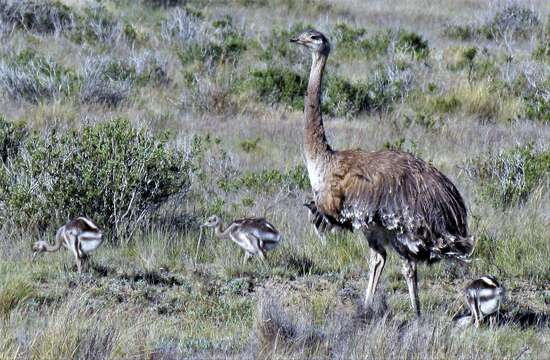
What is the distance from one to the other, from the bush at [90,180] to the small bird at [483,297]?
337 centimetres

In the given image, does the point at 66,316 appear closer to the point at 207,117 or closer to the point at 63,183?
the point at 63,183

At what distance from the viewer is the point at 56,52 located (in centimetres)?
1753

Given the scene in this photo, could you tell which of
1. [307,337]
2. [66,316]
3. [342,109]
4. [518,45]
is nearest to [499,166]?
[342,109]

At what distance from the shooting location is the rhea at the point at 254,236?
8266 millimetres

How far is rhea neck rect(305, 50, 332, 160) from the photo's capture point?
7285 millimetres

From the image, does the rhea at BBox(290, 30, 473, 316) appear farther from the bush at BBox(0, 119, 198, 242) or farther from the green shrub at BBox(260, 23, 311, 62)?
the green shrub at BBox(260, 23, 311, 62)

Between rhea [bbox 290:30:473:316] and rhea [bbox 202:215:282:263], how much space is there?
3.82 feet

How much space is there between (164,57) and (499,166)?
8.02m

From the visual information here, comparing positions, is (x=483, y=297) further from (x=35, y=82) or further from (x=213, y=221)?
(x=35, y=82)

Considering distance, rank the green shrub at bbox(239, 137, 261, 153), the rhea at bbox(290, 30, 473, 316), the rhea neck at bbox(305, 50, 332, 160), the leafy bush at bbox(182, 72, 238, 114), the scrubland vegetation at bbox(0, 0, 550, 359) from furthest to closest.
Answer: the leafy bush at bbox(182, 72, 238, 114), the green shrub at bbox(239, 137, 261, 153), the rhea neck at bbox(305, 50, 332, 160), the rhea at bbox(290, 30, 473, 316), the scrubland vegetation at bbox(0, 0, 550, 359)

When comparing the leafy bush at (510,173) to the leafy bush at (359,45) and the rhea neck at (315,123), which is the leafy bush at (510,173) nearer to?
the rhea neck at (315,123)

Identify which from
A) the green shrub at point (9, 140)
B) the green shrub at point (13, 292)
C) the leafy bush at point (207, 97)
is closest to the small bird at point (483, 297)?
the green shrub at point (13, 292)

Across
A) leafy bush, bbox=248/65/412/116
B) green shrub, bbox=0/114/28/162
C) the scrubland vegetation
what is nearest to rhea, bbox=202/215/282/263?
the scrubland vegetation

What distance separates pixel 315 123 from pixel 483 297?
1792mm
